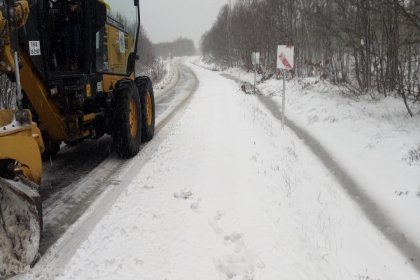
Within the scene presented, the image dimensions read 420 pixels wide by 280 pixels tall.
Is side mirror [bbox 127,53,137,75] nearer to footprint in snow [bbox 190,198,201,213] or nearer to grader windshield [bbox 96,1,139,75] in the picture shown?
grader windshield [bbox 96,1,139,75]

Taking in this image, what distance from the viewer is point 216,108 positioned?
13.7m

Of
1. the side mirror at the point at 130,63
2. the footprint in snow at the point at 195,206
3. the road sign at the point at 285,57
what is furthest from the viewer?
the road sign at the point at 285,57

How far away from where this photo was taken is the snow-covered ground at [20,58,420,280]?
12.6 ft

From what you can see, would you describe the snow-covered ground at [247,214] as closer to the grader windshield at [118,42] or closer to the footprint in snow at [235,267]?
the footprint in snow at [235,267]

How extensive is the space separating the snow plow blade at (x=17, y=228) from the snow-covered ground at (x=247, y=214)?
0.69ft

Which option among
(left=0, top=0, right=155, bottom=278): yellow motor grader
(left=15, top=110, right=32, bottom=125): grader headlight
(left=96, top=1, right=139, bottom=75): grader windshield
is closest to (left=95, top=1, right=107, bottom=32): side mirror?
(left=0, top=0, right=155, bottom=278): yellow motor grader

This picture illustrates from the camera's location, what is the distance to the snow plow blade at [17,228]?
141 inches

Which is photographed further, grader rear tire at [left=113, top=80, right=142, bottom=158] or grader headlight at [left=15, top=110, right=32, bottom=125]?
grader rear tire at [left=113, top=80, right=142, bottom=158]

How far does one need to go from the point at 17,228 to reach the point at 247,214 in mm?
2371

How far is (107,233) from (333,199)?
13.5 ft

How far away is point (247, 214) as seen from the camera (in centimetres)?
488

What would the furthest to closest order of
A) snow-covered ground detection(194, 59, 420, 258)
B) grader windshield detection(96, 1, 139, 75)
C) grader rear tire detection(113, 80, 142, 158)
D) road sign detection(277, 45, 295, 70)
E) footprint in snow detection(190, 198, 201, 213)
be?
road sign detection(277, 45, 295, 70)
grader rear tire detection(113, 80, 142, 158)
snow-covered ground detection(194, 59, 420, 258)
grader windshield detection(96, 1, 139, 75)
footprint in snow detection(190, 198, 201, 213)

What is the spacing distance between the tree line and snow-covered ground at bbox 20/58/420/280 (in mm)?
2894

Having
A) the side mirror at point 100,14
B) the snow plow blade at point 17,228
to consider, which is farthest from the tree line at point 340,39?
the snow plow blade at point 17,228
